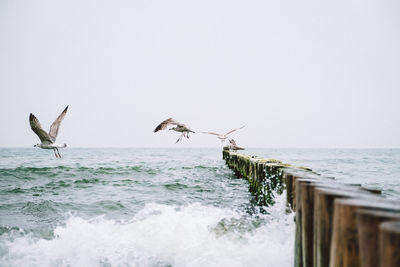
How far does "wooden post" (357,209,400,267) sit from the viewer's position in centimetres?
149

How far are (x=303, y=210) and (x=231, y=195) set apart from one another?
280 inches

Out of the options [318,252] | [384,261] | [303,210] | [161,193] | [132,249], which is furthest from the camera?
[161,193]

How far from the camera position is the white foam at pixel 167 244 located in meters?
4.72

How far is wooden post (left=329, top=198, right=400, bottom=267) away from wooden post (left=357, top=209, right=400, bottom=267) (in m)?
0.19

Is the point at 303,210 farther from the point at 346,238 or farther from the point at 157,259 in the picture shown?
the point at 157,259

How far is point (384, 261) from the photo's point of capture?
1.33 meters

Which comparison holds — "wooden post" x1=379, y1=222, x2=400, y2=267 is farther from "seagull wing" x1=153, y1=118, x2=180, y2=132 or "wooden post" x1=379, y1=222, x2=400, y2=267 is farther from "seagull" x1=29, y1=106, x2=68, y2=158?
"seagull wing" x1=153, y1=118, x2=180, y2=132

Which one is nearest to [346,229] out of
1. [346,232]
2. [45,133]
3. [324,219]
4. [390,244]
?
[346,232]

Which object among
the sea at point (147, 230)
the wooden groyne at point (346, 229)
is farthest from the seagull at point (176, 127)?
the wooden groyne at point (346, 229)

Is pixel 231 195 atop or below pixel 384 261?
below

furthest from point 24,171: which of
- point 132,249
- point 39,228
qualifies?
point 132,249

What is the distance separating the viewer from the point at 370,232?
4.95 ft

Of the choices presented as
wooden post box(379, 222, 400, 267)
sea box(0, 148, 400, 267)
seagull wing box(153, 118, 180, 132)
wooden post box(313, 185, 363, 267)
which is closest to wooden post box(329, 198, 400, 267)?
wooden post box(313, 185, 363, 267)

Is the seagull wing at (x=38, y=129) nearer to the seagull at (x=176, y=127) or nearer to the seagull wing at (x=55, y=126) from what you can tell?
the seagull wing at (x=55, y=126)
